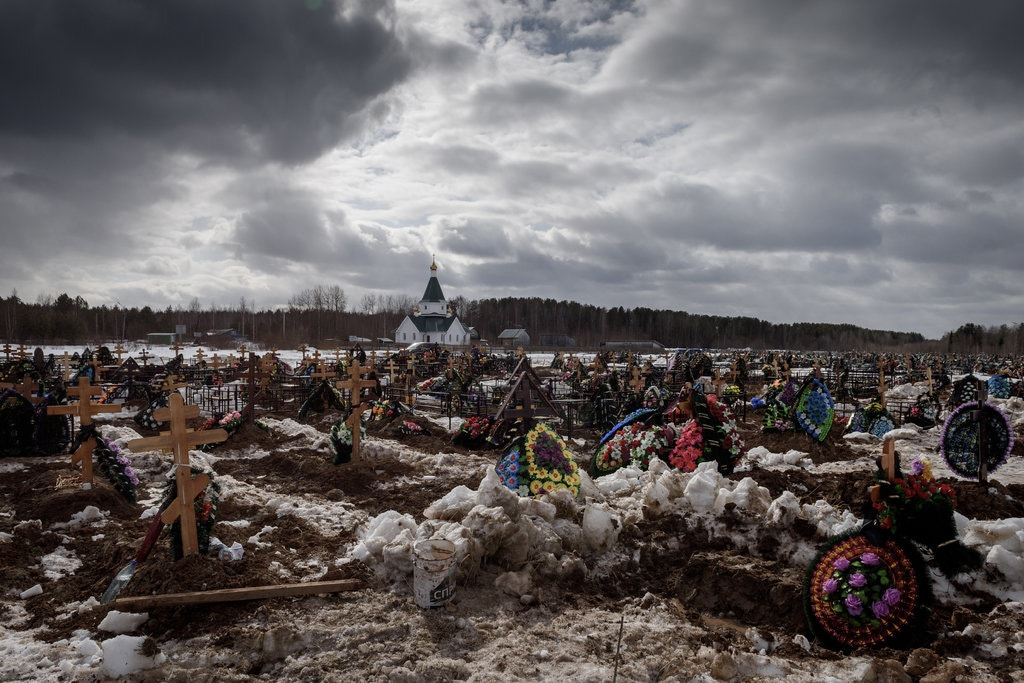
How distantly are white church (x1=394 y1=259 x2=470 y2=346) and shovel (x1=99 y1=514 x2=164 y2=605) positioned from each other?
73137 millimetres

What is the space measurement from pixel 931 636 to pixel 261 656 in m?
5.01

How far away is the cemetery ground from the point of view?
4.04 m

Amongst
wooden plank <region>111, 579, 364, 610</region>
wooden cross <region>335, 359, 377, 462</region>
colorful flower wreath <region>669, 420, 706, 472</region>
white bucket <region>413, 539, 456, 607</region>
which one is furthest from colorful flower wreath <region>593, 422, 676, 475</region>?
wooden plank <region>111, 579, 364, 610</region>

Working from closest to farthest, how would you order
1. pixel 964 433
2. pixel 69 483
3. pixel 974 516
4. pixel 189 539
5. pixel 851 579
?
1. pixel 851 579
2. pixel 189 539
3. pixel 974 516
4. pixel 69 483
5. pixel 964 433

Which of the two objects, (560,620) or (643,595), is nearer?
(560,620)

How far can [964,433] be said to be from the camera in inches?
370

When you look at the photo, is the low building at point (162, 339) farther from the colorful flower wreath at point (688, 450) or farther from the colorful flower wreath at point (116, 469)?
the colorful flower wreath at point (688, 450)

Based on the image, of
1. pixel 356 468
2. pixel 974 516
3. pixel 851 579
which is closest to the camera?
pixel 851 579

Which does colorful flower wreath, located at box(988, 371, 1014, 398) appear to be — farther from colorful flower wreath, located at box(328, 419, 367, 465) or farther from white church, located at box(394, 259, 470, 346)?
white church, located at box(394, 259, 470, 346)

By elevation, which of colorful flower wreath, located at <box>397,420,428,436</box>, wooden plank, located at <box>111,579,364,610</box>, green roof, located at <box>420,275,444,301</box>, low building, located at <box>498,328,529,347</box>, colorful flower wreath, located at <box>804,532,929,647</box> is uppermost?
green roof, located at <box>420,275,444,301</box>

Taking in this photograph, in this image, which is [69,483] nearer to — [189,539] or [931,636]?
[189,539]

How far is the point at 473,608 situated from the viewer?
4910 mm

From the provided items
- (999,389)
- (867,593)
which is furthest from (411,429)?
(999,389)

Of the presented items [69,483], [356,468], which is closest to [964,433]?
[356,468]
